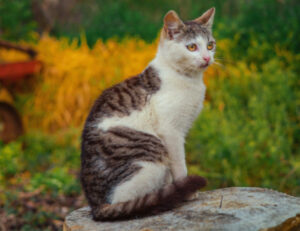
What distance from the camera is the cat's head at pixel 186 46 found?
2604 mm

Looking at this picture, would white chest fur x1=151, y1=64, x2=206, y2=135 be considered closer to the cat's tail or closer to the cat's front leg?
the cat's front leg

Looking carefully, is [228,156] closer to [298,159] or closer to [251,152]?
[251,152]

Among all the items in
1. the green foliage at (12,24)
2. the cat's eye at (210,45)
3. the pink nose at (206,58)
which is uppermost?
the green foliage at (12,24)

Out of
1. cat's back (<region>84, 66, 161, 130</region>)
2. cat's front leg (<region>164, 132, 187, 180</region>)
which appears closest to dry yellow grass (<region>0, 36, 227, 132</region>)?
cat's back (<region>84, 66, 161, 130</region>)

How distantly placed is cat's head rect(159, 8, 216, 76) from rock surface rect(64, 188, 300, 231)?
0.87 m

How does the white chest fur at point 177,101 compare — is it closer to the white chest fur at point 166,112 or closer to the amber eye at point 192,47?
the white chest fur at point 166,112

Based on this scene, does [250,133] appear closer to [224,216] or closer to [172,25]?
[172,25]

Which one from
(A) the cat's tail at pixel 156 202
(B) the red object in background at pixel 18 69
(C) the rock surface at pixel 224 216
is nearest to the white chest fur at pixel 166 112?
(A) the cat's tail at pixel 156 202

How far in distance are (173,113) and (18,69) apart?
3.86 metres

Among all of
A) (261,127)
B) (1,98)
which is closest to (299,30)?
(261,127)

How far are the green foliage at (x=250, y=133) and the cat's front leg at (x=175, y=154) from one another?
4.63 ft

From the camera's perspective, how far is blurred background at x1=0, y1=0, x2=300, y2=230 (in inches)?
156

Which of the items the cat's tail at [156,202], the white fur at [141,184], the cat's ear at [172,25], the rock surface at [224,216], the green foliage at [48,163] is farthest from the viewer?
the green foliage at [48,163]

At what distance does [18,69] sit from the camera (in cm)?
577
